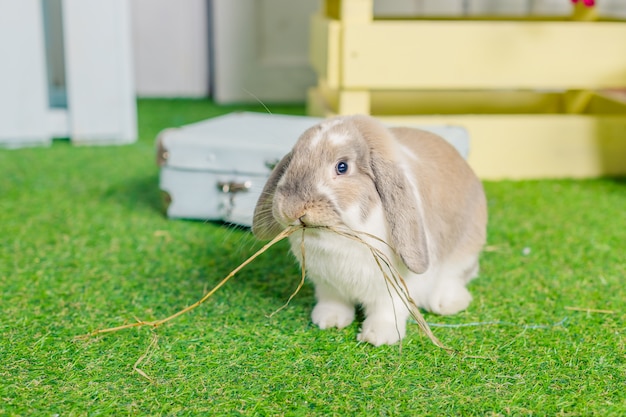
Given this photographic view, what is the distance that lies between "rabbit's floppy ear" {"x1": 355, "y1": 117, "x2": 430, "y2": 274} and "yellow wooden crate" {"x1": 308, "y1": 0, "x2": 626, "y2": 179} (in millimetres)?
945

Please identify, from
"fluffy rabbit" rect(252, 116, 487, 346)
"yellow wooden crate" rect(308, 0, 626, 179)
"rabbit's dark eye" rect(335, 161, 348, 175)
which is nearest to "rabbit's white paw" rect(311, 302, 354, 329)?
"fluffy rabbit" rect(252, 116, 487, 346)

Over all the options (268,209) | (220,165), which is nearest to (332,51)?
(220,165)

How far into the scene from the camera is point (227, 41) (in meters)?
3.13

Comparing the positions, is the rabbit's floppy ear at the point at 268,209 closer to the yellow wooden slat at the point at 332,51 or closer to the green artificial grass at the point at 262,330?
the green artificial grass at the point at 262,330

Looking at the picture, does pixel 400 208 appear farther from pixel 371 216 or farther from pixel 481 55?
pixel 481 55

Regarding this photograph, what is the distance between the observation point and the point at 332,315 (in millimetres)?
1156

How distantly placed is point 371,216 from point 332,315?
22cm

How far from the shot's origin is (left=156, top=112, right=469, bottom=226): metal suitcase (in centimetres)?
161

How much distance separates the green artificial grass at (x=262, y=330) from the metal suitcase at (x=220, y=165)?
6cm

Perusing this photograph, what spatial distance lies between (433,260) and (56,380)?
24.1 inches

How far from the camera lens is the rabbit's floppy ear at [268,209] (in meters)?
1.11

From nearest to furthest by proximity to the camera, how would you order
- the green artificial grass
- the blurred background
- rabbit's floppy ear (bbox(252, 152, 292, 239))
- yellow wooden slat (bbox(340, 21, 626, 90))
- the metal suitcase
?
the green artificial grass, rabbit's floppy ear (bbox(252, 152, 292, 239)), the metal suitcase, yellow wooden slat (bbox(340, 21, 626, 90)), the blurred background

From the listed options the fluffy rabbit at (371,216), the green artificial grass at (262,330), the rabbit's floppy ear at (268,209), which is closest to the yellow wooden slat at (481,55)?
the green artificial grass at (262,330)

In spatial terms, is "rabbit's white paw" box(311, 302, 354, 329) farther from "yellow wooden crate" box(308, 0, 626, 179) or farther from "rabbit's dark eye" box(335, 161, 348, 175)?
"yellow wooden crate" box(308, 0, 626, 179)
